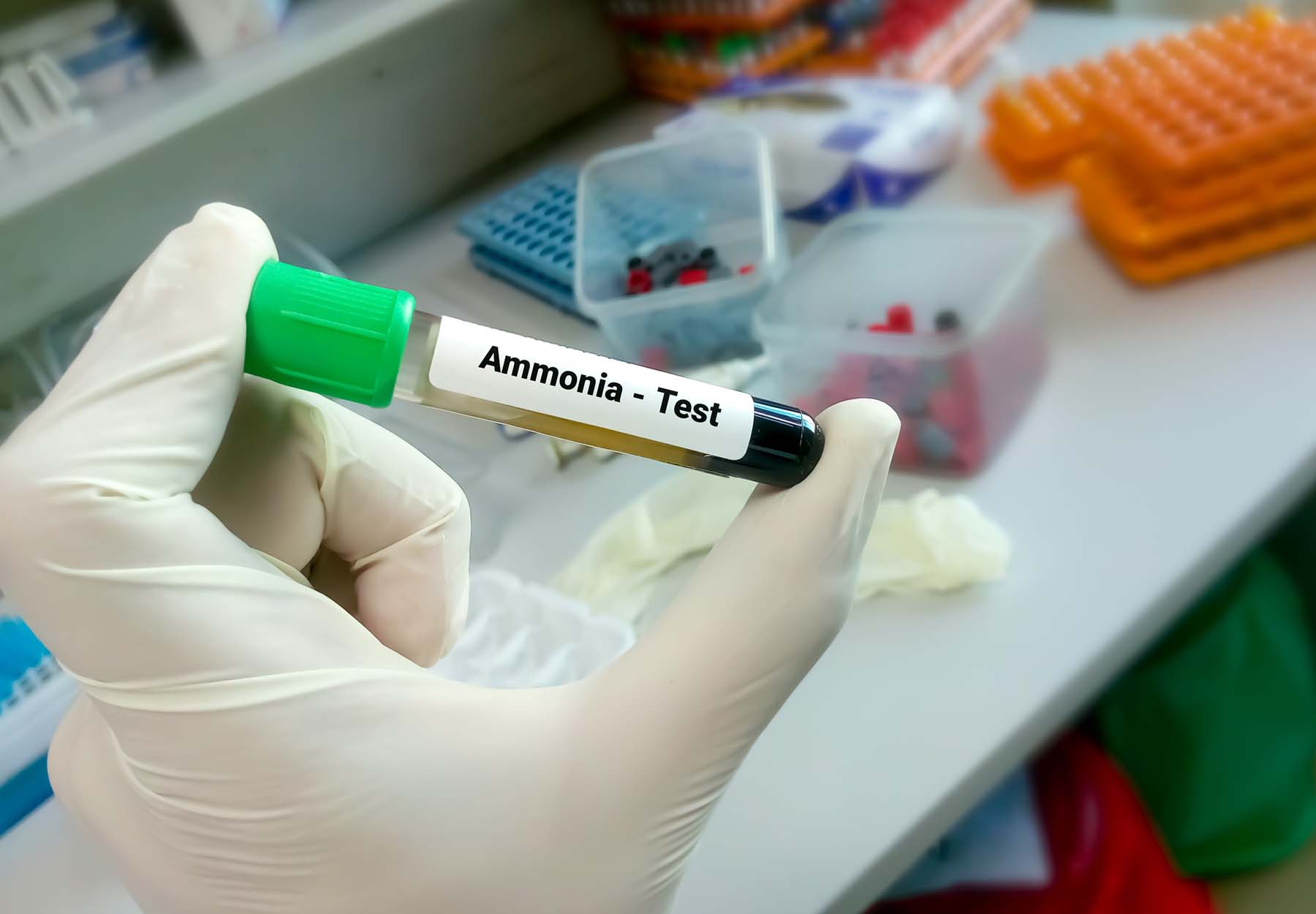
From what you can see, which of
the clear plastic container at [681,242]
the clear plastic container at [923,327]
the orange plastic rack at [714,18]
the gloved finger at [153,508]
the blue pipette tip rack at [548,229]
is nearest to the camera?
the gloved finger at [153,508]

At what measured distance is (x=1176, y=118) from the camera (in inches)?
32.9

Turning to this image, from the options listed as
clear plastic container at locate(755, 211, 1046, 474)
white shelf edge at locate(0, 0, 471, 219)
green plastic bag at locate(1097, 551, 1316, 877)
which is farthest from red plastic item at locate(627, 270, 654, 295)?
green plastic bag at locate(1097, 551, 1316, 877)

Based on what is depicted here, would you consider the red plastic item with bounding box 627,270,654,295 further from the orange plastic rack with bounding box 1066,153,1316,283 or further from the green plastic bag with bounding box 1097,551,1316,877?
the green plastic bag with bounding box 1097,551,1316,877

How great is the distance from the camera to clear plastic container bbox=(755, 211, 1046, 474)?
71cm

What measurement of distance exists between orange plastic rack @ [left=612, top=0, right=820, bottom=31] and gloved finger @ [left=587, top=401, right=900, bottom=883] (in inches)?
34.5

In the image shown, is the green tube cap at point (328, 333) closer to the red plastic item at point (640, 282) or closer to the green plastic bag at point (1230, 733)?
the red plastic item at point (640, 282)

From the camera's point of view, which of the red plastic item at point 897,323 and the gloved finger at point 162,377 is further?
the red plastic item at point 897,323

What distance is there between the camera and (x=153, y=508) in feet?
1.17

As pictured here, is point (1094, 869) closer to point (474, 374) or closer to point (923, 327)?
point (923, 327)

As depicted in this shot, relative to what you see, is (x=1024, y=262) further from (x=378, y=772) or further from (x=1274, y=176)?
(x=378, y=772)

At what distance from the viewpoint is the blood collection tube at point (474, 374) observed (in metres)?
0.36

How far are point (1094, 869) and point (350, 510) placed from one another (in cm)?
77

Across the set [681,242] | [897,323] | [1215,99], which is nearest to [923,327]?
[897,323]

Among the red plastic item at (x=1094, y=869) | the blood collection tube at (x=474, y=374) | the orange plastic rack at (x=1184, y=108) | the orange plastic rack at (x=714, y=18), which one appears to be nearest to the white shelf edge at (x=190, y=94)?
the orange plastic rack at (x=714, y=18)
